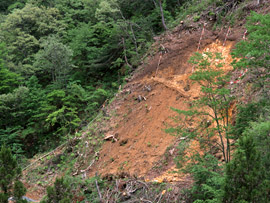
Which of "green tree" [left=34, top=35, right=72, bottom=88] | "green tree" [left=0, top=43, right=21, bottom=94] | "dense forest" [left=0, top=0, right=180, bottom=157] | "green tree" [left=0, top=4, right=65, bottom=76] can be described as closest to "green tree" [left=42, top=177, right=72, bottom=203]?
"dense forest" [left=0, top=0, right=180, bottom=157]

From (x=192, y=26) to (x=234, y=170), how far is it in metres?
11.7

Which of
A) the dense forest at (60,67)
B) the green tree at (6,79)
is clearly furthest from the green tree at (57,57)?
the green tree at (6,79)

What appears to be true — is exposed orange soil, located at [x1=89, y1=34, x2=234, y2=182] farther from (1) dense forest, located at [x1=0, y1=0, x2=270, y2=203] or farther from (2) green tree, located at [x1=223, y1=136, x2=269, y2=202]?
(2) green tree, located at [x1=223, y1=136, x2=269, y2=202]

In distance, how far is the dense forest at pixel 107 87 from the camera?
6.46 m

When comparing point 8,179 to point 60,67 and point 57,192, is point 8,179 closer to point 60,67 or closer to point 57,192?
point 57,192

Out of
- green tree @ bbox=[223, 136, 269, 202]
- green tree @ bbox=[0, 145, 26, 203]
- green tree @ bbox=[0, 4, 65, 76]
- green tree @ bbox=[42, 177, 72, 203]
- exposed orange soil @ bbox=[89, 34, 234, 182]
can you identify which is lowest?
exposed orange soil @ bbox=[89, 34, 234, 182]

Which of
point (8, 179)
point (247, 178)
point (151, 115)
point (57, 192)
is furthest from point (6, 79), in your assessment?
point (247, 178)

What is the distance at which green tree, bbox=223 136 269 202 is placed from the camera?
14.3ft

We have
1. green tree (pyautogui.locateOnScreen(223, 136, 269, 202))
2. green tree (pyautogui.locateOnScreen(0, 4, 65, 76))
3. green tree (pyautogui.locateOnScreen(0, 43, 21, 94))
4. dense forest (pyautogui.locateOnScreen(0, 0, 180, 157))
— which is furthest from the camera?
green tree (pyautogui.locateOnScreen(0, 4, 65, 76))

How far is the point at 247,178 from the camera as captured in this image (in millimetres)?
4414

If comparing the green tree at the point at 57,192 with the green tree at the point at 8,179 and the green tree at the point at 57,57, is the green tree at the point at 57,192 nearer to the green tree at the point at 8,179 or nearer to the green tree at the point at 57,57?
the green tree at the point at 8,179

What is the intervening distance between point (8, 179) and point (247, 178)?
5.92 meters

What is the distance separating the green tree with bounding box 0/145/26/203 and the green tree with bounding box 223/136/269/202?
5069 millimetres

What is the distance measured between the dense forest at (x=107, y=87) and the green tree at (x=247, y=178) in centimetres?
2
